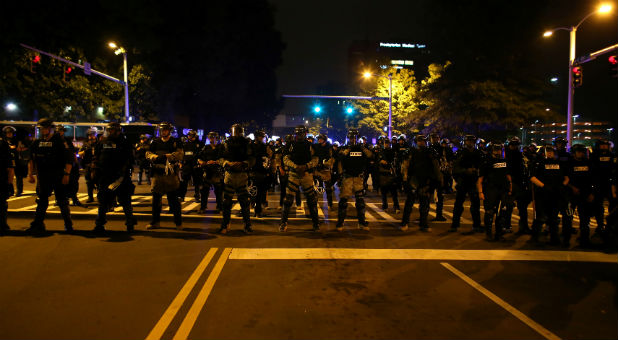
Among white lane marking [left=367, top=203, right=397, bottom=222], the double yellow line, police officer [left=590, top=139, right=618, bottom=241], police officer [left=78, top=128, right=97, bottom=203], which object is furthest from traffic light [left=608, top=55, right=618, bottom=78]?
police officer [left=78, top=128, right=97, bottom=203]

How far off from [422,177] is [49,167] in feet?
22.9

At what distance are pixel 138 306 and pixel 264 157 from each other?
20.7 feet

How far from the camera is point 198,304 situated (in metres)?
5.00

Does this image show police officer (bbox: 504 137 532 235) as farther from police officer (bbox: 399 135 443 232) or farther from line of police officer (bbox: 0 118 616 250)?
police officer (bbox: 399 135 443 232)

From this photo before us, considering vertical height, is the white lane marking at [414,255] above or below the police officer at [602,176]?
below

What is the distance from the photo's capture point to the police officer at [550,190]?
27.1 feet

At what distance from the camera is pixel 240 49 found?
137 ft

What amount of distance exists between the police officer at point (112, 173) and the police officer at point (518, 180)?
23.3 ft

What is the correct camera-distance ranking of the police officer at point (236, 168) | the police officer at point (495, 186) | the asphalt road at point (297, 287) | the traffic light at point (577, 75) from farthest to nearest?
the traffic light at point (577, 75)
the police officer at point (236, 168)
the police officer at point (495, 186)
the asphalt road at point (297, 287)

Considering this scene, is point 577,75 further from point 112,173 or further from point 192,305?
point 192,305

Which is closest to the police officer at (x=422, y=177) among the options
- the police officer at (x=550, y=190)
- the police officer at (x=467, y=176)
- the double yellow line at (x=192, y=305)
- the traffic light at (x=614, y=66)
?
the police officer at (x=467, y=176)

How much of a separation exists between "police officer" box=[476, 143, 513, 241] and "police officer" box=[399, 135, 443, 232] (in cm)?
93

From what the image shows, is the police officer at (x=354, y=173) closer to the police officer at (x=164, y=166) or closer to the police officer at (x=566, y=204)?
the police officer at (x=164, y=166)

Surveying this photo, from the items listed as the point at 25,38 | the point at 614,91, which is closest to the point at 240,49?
the point at 25,38
